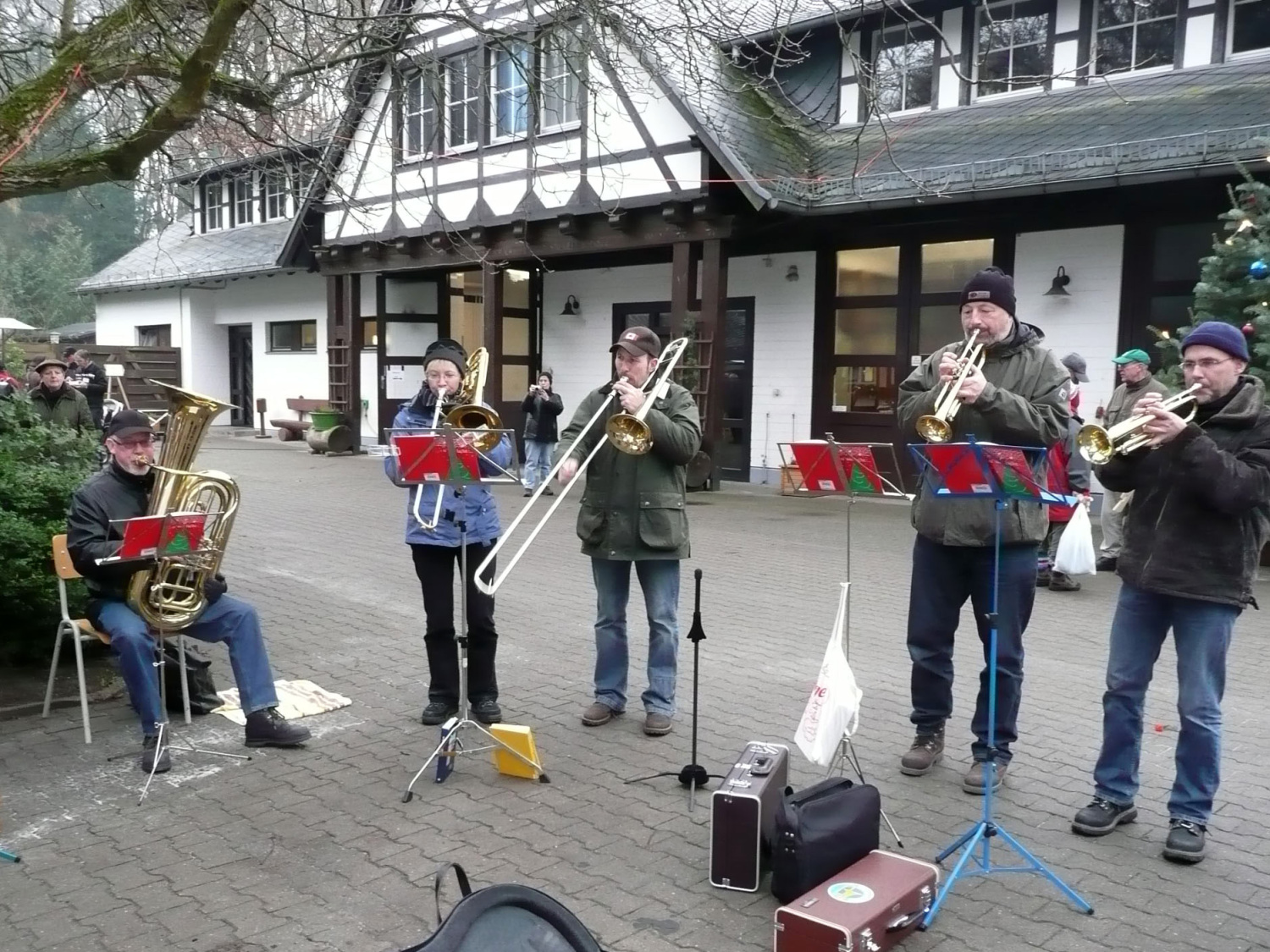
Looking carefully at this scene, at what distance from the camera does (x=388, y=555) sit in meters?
9.34

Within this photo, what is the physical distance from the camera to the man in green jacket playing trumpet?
457 cm

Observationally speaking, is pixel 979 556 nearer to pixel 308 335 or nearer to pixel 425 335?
pixel 425 335

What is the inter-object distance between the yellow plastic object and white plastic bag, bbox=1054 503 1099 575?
495cm

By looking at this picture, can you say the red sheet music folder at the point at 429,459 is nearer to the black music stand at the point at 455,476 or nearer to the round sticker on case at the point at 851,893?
the black music stand at the point at 455,476

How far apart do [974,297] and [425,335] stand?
16317mm

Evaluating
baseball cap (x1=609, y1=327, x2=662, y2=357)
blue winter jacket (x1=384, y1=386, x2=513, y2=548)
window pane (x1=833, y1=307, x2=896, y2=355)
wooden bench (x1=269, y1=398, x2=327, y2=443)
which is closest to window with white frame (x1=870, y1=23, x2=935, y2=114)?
window pane (x1=833, y1=307, x2=896, y2=355)

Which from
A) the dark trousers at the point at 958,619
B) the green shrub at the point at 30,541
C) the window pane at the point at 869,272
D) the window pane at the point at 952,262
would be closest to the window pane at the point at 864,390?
the window pane at the point at 869,272

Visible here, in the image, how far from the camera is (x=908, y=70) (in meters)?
13.3

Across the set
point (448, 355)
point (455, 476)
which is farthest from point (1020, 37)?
point (455, 476)

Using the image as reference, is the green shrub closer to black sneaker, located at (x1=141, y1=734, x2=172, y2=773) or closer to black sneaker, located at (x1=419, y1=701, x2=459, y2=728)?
black sneaker, located at (x1=141, y1=734, x2=172, y2=773)

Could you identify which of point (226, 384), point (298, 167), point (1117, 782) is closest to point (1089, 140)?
point (298, 167)

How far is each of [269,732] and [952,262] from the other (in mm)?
10422

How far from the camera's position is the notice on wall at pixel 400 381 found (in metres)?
18.9

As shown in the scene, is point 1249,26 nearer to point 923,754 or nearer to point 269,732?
point 923,754
